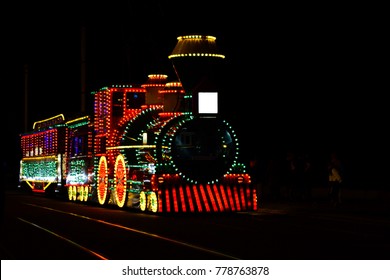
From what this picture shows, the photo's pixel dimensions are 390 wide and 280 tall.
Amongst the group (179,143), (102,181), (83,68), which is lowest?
(102,181)

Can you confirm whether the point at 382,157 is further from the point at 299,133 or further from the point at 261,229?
the point at 261,229

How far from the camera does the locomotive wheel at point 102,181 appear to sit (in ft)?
108

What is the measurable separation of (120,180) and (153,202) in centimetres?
282

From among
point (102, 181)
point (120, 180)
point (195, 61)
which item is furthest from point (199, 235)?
point (102, 181)

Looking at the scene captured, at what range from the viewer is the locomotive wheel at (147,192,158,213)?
28.0m

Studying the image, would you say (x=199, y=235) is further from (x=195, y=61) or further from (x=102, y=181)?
(x=102, y=181)

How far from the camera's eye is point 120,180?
30797 millimetres

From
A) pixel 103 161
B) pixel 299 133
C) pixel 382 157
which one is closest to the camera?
pixel 103 161

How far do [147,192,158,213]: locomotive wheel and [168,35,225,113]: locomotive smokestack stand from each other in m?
3.04

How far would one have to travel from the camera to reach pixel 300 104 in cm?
5000

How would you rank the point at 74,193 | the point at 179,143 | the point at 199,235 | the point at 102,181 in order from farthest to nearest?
the point at 74,193 < the point at 102,181 < the point at 179,143 < the point at 199,235
